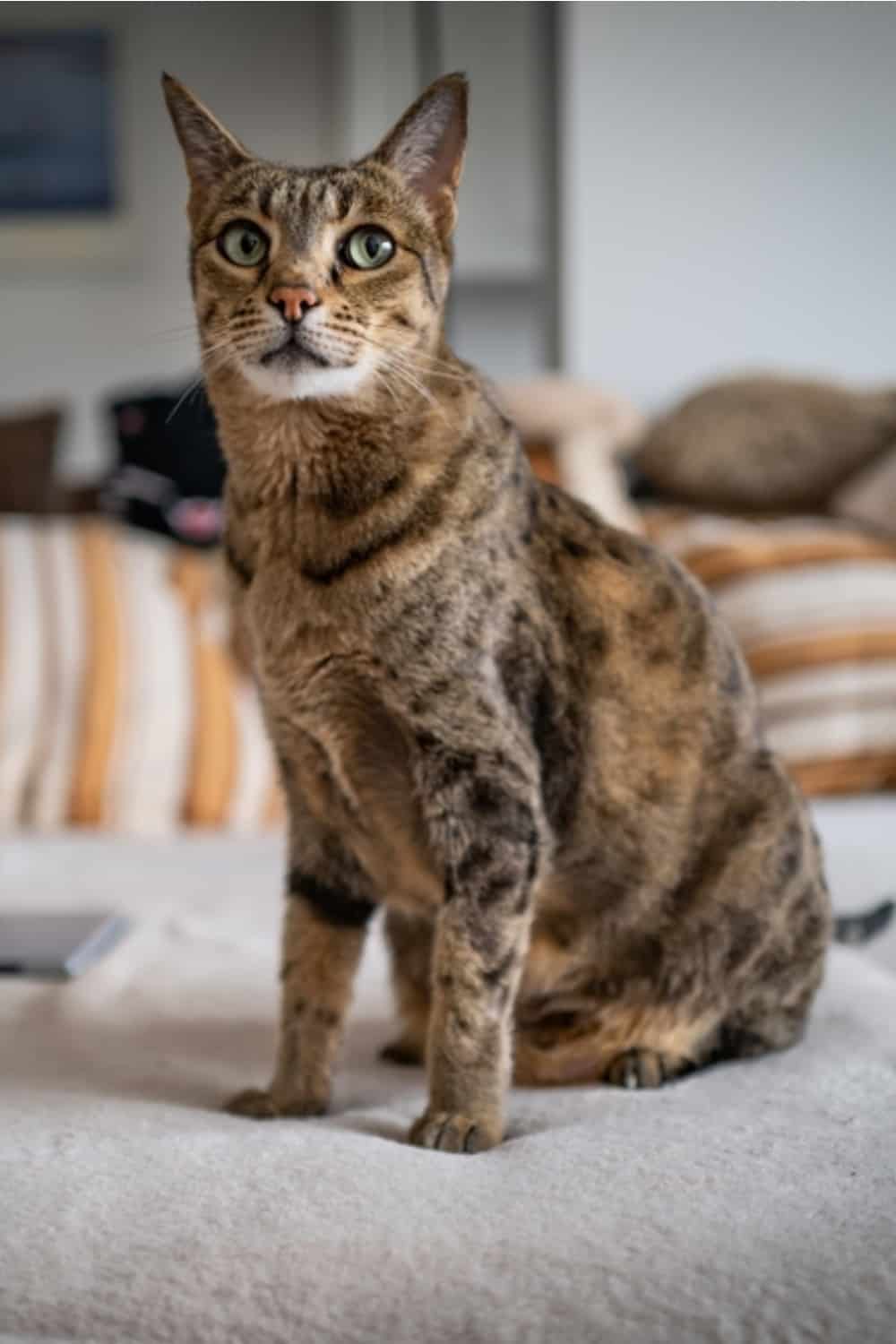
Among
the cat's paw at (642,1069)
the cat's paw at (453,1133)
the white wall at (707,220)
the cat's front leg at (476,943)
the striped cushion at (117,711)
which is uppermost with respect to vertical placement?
the white wall at (707,220)

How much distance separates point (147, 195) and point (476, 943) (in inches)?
125

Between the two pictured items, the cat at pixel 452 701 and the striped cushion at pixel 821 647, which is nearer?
the cat at pixel 452 701

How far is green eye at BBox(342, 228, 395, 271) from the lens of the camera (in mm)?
1100

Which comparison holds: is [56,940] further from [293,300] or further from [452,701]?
[293,300]

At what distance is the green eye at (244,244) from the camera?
3.62 ft

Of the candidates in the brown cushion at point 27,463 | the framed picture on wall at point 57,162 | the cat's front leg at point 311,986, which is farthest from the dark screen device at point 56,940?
the framed picture on wall at point 57,162

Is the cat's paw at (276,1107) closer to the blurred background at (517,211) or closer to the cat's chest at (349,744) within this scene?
the cat's chest at (349,744)

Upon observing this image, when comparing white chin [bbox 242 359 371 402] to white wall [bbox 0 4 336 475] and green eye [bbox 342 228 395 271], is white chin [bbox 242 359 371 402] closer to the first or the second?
green eye [bbox 342 228 395 271]

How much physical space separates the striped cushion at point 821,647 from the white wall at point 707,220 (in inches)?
19.1

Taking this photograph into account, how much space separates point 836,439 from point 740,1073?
2.00 m

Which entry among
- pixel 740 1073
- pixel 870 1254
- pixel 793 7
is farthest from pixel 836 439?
pixel 870 1254

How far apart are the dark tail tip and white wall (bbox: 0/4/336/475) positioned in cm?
250

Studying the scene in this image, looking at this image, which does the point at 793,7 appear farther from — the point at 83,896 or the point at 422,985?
the point at 83,896

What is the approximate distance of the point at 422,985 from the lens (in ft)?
4.38
